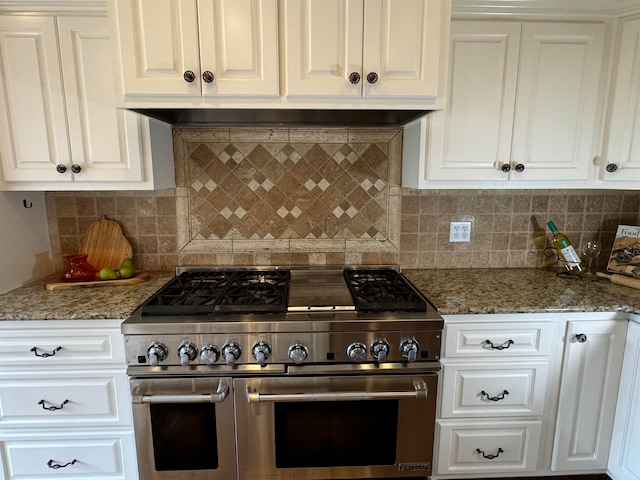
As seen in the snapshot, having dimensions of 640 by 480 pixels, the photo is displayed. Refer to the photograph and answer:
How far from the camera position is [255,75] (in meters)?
1.41

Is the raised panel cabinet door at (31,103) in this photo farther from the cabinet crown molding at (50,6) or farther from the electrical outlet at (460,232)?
the electrical outlet at (460,232)

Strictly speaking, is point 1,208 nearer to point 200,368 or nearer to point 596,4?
point 200,368

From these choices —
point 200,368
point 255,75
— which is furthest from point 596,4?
point 200,368

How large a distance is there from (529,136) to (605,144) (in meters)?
0.37

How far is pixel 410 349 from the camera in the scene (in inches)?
55.5

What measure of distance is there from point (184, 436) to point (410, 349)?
3.22 feet

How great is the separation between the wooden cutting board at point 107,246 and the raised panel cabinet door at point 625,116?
2.47 meters

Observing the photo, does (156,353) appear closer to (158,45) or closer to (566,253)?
(158,45)

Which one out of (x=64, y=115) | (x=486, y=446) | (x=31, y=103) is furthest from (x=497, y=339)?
(x=31, y=103)

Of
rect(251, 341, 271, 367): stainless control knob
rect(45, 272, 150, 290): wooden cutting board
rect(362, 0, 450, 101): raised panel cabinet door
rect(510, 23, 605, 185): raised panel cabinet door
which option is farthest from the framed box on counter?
rect(45, 272, 150, 290): wooden cutting board

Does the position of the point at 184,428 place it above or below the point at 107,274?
below

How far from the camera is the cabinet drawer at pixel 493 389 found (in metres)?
1.53

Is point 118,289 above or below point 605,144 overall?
below

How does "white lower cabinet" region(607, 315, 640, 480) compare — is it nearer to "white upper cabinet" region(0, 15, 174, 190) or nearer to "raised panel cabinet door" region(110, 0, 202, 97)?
"raised panel cabinet door" region(110, 0, 202, 97)
